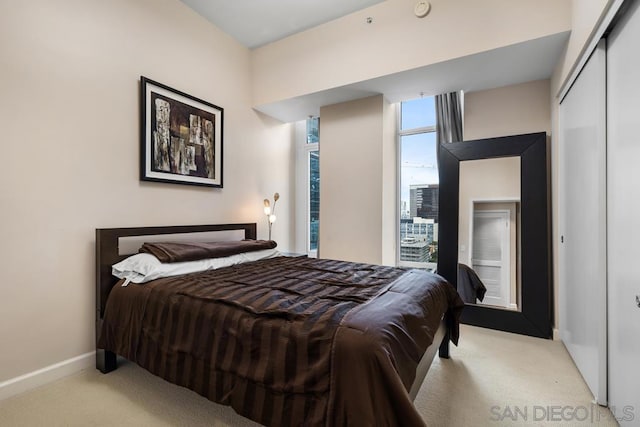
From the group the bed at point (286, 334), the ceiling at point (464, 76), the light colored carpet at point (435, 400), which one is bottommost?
the light colored carpet at point (435, 400)

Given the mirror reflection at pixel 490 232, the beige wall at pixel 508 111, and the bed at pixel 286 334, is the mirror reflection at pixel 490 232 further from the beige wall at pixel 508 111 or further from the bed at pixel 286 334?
the bed at pixel 286 334

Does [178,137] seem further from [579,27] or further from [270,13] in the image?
[579,27]

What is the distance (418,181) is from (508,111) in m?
1.16

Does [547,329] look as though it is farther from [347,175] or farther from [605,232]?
[347,175]

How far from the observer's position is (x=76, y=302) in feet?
6.96

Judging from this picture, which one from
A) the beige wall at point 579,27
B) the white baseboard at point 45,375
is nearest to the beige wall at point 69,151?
the white baseboard at point 45,375

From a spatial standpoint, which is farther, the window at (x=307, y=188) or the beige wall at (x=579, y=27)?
the window at (x=307, y=188)

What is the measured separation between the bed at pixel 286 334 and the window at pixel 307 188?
223cm

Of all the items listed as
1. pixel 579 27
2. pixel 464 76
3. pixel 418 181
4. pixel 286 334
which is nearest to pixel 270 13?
pixel 464 76

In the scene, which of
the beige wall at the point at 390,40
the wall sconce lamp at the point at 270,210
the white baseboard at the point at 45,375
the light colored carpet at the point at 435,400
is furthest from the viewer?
the wall sconce lamp at the point at 270,210

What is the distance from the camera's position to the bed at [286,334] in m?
1.09

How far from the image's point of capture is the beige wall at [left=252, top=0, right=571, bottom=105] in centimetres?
226

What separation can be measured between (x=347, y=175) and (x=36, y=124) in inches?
108

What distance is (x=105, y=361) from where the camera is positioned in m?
2.08
